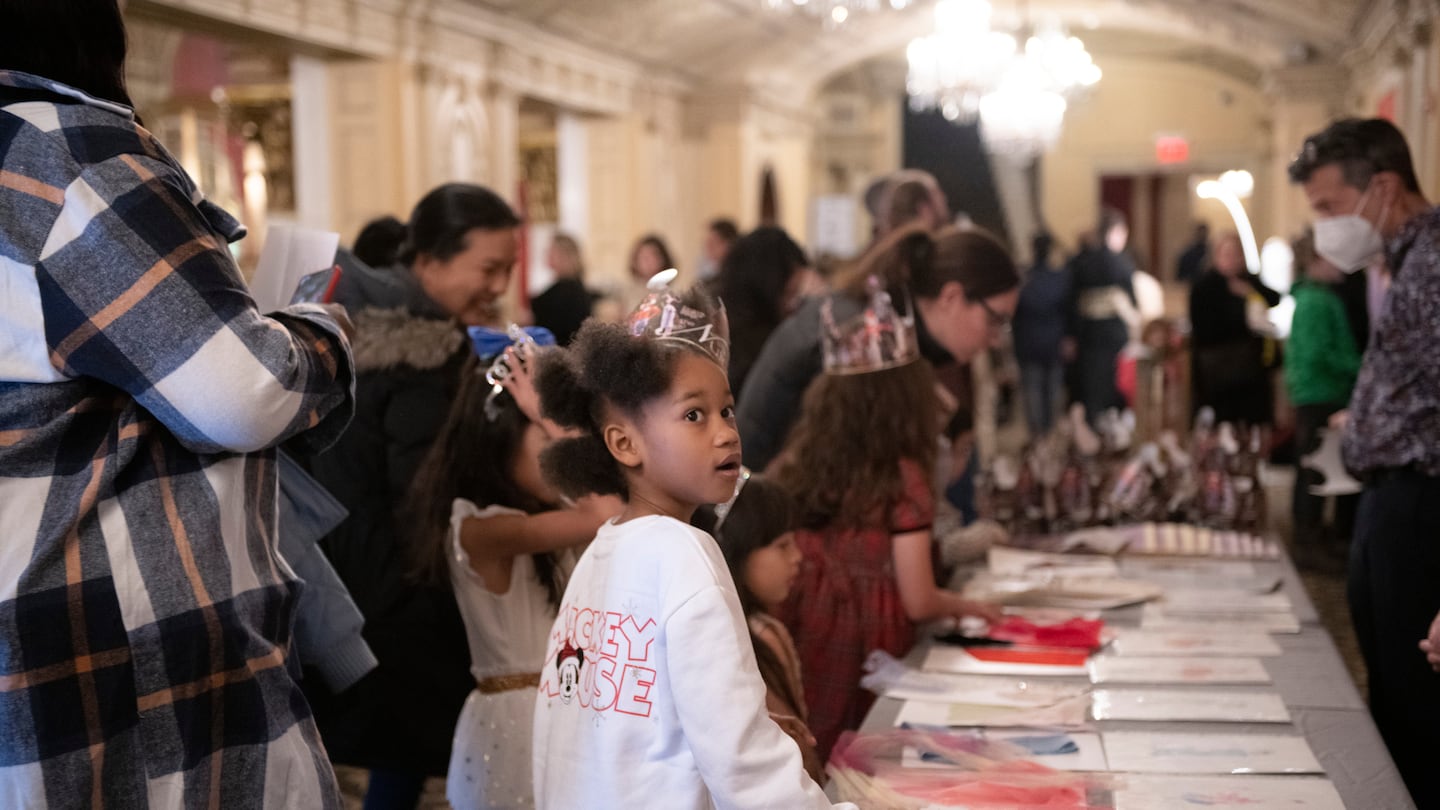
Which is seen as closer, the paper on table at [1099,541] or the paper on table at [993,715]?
the paper on table at [993,715]

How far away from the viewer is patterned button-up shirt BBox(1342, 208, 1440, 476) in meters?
2.55

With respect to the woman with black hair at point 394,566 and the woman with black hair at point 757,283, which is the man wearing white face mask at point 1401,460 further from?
the woman with black hair at point 757,283

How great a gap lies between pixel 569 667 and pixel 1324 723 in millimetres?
1287

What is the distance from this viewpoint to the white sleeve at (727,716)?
4.48ft

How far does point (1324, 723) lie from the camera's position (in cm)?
224

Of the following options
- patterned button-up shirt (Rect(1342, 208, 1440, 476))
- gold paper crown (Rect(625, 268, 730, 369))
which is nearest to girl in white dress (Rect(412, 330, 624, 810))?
gold paper crown (Rect(625, 268, 730, 369))

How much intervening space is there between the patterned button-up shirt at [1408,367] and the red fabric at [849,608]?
2.72 ft

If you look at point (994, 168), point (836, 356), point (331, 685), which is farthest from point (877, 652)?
point (994, 168)

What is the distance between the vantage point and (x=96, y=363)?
1.47 metres

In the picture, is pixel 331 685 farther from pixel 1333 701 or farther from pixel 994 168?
pixel 994 168

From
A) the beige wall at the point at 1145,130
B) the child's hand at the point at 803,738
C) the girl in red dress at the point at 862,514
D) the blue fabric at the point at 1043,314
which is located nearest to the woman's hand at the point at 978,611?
the girl in red dress at the point at 862,514

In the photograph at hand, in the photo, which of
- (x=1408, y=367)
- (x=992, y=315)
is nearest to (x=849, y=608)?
(x=992, y=315)

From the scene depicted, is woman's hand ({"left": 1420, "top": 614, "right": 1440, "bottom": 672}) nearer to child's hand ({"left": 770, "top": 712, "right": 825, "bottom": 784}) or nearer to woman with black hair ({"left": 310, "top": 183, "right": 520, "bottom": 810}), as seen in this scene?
child's hand ({"left": 770, "top": 712, "right": 825, "bottom": 784})

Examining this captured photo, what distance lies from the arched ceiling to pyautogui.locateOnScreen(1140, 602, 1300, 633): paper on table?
29.9ft
